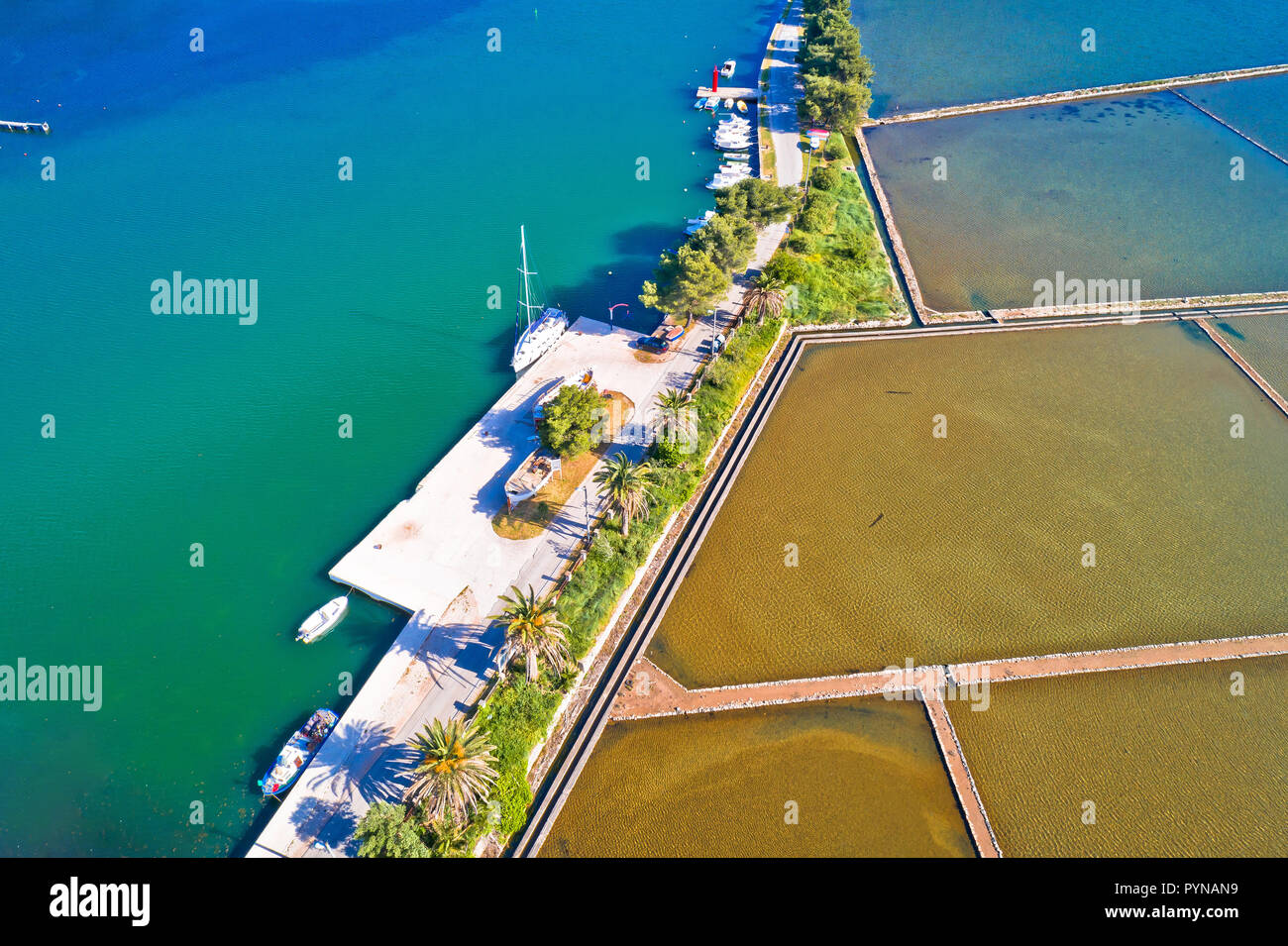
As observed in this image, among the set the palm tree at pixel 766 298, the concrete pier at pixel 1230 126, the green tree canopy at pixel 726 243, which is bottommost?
the palm tree at pixel 766 298

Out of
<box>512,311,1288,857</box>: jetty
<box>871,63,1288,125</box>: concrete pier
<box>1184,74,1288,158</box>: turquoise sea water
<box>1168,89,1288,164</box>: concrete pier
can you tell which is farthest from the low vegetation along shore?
<box>1184,74,1288,158</box>: turquoise sea water

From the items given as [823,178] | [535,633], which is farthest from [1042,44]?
[535,633]

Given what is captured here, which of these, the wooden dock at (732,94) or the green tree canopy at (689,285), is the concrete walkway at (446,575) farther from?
the wooden dock at (732,94)

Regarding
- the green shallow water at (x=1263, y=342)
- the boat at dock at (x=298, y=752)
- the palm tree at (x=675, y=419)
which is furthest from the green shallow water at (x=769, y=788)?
the green shallow water at (x=1263, y=342)

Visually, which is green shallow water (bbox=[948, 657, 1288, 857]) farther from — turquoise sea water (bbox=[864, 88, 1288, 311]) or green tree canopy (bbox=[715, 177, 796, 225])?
green tree canopy (bbox=[715, 177, 796, 225])

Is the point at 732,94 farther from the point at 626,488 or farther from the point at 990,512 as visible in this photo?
the point at 626,488

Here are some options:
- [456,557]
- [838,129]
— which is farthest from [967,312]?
[456,557]
